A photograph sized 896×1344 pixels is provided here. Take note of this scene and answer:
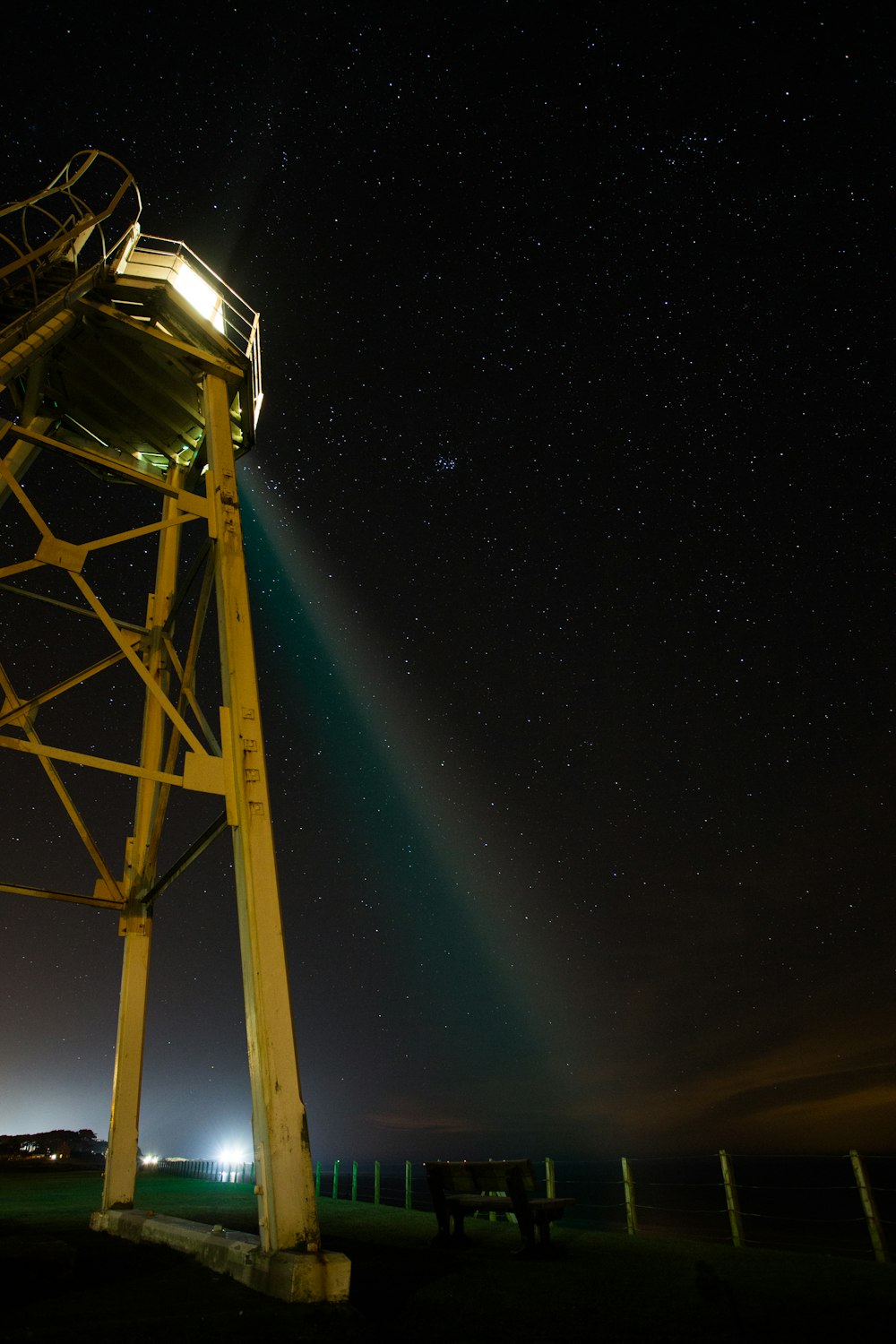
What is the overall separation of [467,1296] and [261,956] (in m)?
2.33

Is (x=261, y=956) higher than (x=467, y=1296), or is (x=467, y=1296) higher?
(x=261, y=956)

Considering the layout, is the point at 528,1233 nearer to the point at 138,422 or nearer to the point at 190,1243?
the point at 190,1243

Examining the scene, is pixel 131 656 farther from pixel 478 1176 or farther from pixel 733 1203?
pixel 733 1203

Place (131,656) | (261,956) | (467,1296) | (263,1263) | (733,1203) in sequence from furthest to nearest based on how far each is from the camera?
(733,1203) → (131,656) → (261,956) → (467,1296) → (263,1263)

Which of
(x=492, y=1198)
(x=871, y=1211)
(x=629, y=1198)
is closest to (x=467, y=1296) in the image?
(x=492, y=1198)

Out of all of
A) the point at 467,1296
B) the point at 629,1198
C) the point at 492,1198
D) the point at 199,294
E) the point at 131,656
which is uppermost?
the point at 199,294

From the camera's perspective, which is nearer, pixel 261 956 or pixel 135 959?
pixel 261 956

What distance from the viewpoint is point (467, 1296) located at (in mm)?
4535

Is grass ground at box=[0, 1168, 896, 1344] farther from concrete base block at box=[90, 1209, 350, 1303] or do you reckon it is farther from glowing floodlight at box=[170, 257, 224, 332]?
glowing floodlight at box=[170, 257, 224, 332]

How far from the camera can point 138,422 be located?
9.18 metres

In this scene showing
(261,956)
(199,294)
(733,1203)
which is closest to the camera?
(261,956)

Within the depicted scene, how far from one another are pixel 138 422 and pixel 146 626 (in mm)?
2516

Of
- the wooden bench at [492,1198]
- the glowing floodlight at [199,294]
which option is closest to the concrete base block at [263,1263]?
the wooden bench at [492,1198]

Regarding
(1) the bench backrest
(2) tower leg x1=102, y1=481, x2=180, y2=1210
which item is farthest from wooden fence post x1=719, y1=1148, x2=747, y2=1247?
(2) tower leg x1=102, y1=481, x2=180, y2=1210
